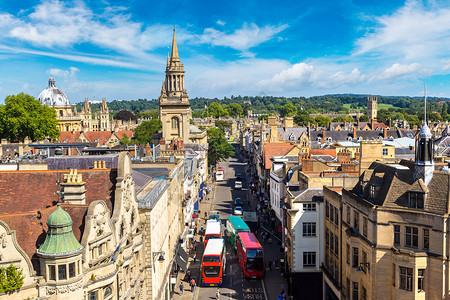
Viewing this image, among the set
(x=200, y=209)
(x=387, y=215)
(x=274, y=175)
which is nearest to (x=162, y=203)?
(x=387, y=215)

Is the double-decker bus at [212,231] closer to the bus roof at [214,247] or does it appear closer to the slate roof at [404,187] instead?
the bus roof at [214,247]

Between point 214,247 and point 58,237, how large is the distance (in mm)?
26869

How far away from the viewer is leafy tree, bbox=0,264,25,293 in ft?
57.1

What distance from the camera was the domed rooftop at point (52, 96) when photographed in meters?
155

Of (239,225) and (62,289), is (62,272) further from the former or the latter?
(239,225)

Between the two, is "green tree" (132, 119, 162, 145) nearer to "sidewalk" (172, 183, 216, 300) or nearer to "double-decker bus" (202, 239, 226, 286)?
"sidewalk" (172, 183, 216, 300)

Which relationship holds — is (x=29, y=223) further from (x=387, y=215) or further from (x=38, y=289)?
(x=387, y=215)

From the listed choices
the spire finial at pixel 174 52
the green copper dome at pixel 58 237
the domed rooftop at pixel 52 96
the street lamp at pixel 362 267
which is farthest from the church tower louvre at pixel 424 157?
the domed rooftop at pixel 52 96

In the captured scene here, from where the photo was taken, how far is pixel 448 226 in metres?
24.7

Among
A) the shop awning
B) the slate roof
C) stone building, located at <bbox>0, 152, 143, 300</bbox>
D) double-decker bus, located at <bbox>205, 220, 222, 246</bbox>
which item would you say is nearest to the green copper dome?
stone building, located at <bbox>0, 152, 143, 300</bbox>

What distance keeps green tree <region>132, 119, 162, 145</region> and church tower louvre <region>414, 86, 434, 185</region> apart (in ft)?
294

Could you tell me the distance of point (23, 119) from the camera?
90938 millimetres

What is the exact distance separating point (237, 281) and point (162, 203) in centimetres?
1408

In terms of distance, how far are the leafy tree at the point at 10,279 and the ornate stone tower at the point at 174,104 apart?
257 feet
